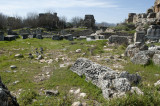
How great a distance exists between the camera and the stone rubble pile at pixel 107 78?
4215 mm

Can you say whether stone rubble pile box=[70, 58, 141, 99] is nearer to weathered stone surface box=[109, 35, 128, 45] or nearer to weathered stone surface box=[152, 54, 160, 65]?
weathered stone surface box=[152, 54, 160, 65]

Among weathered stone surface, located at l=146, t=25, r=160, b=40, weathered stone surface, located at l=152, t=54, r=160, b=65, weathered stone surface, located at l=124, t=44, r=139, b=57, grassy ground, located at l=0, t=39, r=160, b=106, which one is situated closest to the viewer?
grassy ground, located at l=0, t=39, r=160, b=106

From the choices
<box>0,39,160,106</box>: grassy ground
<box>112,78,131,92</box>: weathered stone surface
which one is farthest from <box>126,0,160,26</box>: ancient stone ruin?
<box>112,78,131,92</box>: weathered stone surface

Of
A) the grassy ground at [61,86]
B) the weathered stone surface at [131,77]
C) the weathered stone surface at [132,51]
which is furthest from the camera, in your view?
the weathered stone surface at [132,51]

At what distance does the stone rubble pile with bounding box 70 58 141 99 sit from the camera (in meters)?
4.21

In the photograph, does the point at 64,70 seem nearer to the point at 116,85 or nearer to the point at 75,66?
the point at 75,66

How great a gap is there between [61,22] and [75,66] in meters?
41.2

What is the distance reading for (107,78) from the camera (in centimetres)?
497

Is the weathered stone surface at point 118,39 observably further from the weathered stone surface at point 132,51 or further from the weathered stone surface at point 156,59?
the weathered stone surface at point 156,59

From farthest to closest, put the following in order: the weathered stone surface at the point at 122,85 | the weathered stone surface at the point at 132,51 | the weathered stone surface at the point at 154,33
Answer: the weathered stone surface at the point at 154,33 → the weathered stone surface at the point at 132,51 → the weathered stone surface at the point at 122,85

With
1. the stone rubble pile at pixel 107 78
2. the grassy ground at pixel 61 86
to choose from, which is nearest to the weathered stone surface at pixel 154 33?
the grassy ground at pixel 61 86

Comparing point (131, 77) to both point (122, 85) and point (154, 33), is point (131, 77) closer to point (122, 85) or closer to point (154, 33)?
point (122, 85)

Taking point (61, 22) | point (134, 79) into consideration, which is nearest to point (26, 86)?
point (134, 79)

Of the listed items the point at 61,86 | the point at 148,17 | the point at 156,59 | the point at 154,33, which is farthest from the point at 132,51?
the point at 148,17
